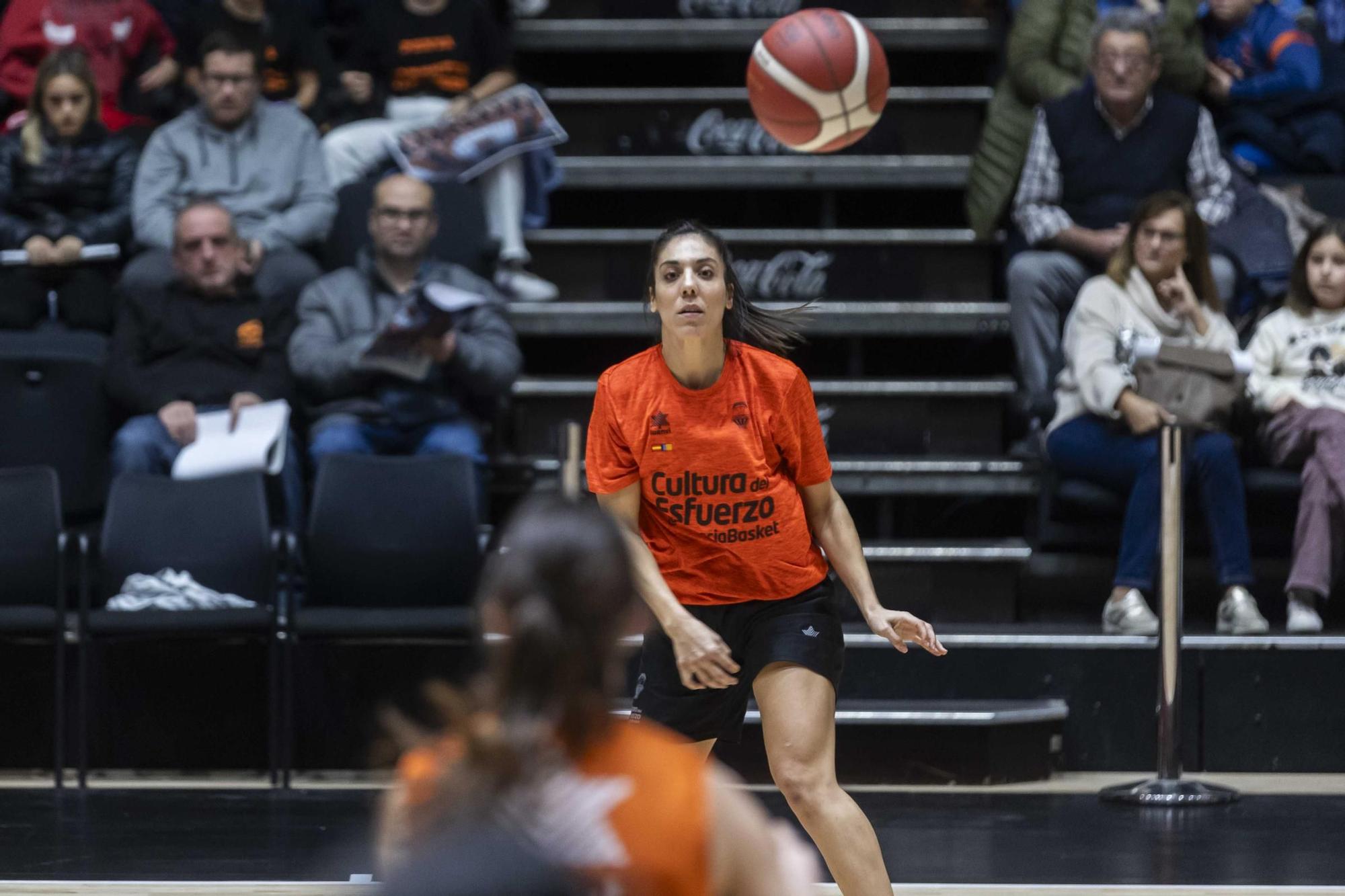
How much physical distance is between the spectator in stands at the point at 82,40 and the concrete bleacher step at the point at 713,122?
70.9 inches

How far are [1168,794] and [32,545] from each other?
3.74m

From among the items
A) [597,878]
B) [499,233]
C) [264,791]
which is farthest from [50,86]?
[597,878]

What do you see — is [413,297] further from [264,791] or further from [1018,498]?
[1018,498]

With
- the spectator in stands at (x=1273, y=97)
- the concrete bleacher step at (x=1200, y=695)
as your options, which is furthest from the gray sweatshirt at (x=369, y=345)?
the spectator in stands at (x=1273, y=97)

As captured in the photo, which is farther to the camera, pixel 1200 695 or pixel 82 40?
pixel 82 40

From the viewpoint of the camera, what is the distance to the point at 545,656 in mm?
1711

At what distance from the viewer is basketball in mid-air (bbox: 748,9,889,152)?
5.61m

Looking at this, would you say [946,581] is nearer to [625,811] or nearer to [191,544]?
[191,544]

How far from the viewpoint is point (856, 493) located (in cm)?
729

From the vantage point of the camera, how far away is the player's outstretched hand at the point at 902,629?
362cm

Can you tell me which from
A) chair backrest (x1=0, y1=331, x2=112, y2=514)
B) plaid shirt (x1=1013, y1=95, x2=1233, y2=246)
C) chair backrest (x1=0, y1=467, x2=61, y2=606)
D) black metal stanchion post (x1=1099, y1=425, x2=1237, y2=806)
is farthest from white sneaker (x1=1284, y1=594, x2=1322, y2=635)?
chair backrest (x1=0, y1=331, x2=112, y2=514)

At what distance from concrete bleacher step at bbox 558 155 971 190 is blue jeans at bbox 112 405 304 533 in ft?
7.35

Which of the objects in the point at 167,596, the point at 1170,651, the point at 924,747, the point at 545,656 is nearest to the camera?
the point at 545,656

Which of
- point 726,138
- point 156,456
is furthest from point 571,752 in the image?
point 726,138
